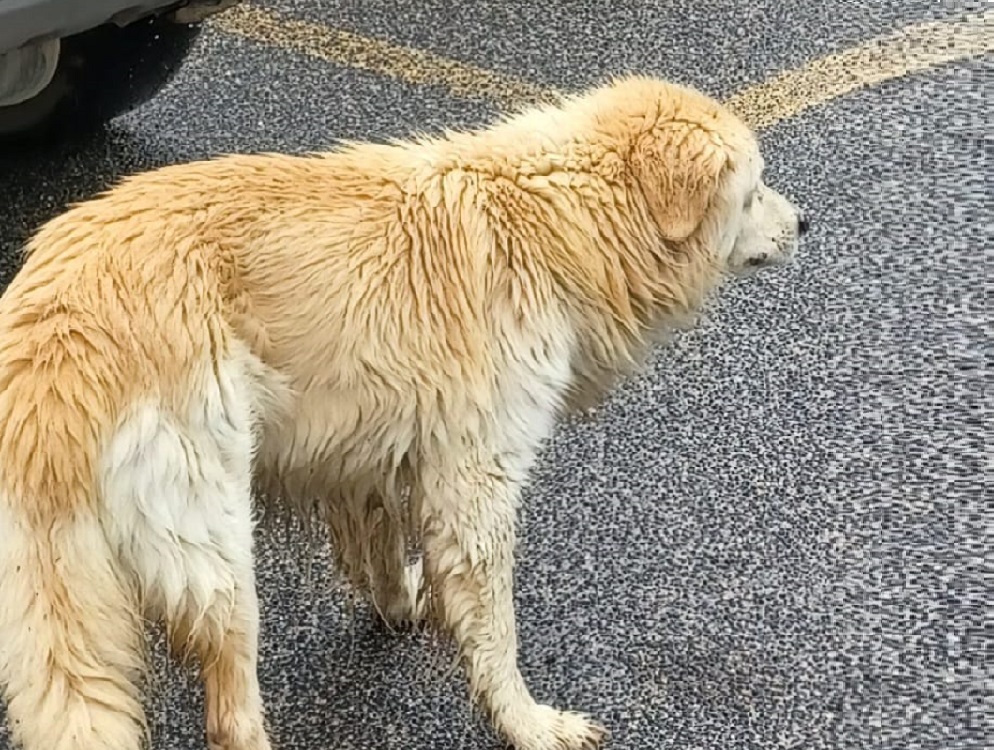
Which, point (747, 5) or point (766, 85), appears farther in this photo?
point (747, 5)

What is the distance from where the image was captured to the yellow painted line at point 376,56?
117 inches

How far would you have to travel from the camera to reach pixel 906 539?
195 centimetres

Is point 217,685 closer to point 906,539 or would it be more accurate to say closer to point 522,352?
point 522,352

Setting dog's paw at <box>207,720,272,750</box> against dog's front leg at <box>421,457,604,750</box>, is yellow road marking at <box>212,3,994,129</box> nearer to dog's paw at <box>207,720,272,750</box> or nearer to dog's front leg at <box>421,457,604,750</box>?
dog's front leg at <box>421,457,604,750</box>

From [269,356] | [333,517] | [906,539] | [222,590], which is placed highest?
[269,356]

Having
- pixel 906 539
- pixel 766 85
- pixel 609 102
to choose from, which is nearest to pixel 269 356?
pixel 609 102

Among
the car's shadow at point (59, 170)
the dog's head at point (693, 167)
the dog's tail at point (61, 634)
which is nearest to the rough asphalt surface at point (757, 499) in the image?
the car's shadow at point (59, 170)

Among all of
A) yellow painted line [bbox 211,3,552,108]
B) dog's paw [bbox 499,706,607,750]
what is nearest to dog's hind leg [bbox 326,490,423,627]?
dog's paw [bbox 499,706,607,750]

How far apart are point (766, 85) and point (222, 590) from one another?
197 centimetres

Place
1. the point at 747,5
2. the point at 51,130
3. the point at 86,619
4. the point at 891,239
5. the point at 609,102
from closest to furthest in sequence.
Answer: the point at 86,619 → the point at 609,102 → the point at 891,239 → the point at 51,130 → the point at 747,5

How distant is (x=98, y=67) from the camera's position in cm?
268

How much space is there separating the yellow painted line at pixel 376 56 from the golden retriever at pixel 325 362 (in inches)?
49.5

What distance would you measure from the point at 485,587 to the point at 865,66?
186 cm

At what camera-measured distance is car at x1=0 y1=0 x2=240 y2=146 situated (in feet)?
8.12
